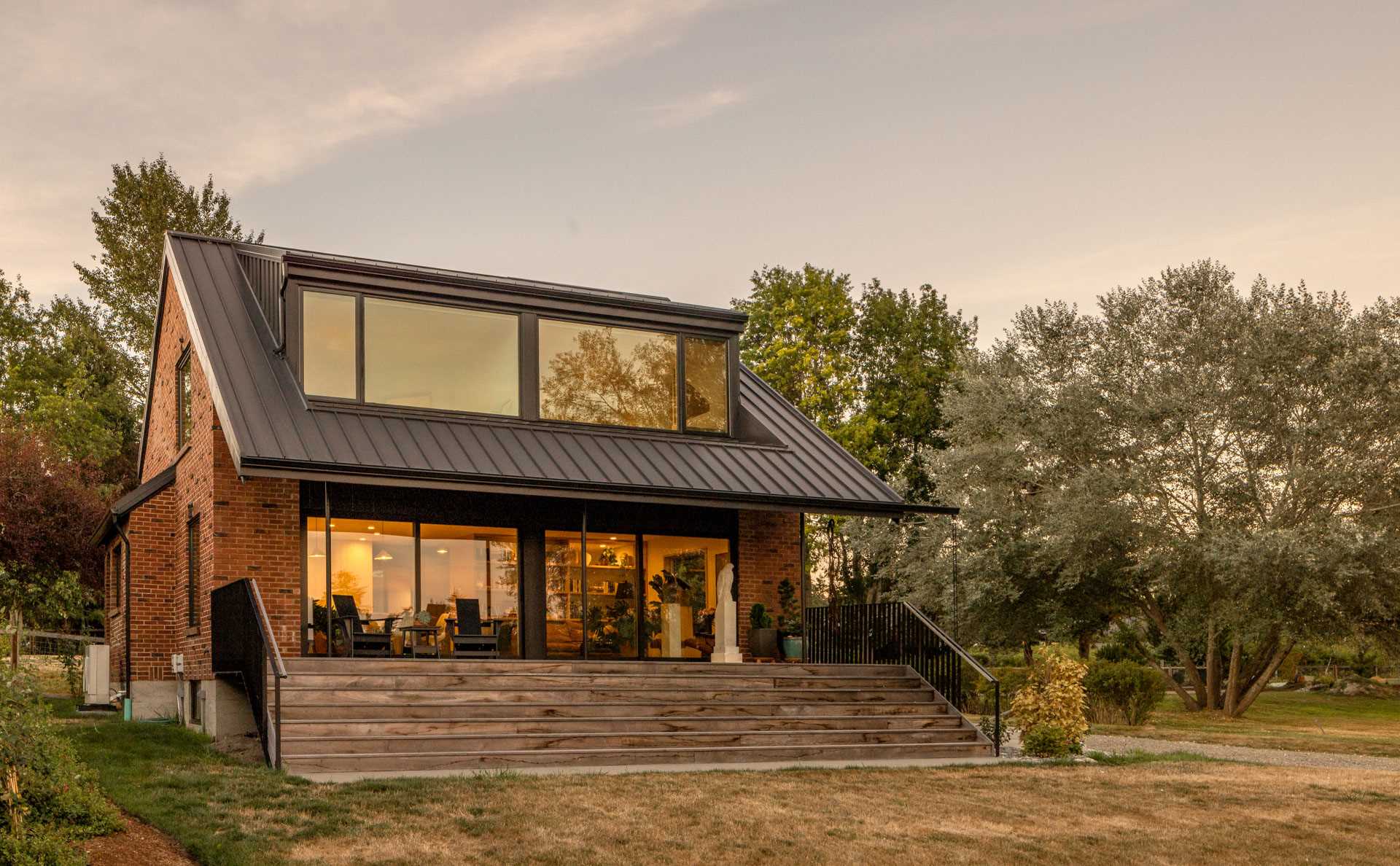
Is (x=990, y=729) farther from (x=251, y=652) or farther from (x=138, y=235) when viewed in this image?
(x=138, y=235)

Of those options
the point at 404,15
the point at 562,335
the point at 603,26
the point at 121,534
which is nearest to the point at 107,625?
the point at 121,534

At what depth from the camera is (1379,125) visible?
1814cm

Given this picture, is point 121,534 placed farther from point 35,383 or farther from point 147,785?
point 35,383

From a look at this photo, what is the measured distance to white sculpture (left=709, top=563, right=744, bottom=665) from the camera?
1795 cm

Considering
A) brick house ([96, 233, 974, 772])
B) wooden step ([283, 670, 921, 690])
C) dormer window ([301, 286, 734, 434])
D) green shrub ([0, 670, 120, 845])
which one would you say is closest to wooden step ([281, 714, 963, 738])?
wooden step ([283, 670, 921, 690])

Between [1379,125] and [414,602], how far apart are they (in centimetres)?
1535

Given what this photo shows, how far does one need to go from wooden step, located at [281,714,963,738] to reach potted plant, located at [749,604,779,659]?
357cm

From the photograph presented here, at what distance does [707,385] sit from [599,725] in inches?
292

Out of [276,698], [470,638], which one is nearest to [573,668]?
[470,638]

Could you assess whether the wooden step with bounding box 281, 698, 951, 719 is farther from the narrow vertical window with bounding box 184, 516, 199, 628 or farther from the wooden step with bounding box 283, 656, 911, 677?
the narrow vertical window with bounding box 184, 516, 199, 628

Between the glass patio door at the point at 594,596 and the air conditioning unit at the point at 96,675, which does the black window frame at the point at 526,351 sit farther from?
the air conditioning unit at the point at 96,675

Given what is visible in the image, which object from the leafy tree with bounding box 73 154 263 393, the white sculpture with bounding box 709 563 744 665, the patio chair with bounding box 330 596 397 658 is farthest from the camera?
the leafy tree with bounding box 73 154 263 393

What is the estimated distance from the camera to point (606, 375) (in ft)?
60.8

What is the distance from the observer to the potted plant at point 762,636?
60.0 feet
